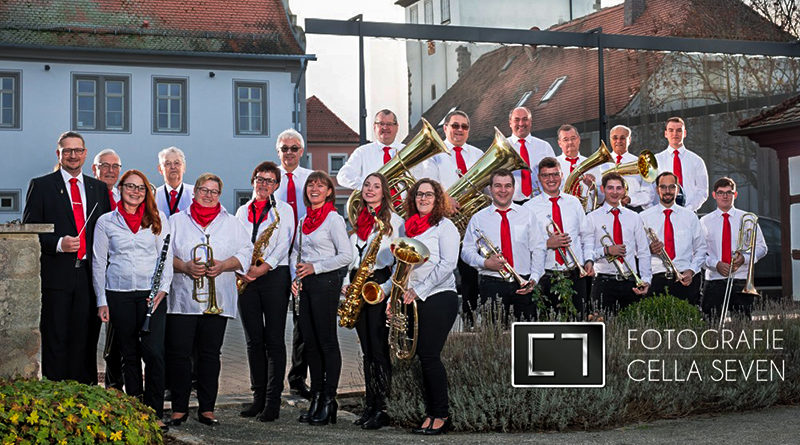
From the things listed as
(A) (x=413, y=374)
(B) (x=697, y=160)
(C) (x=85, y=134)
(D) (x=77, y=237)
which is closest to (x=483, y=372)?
(A) (x=413, y=374)

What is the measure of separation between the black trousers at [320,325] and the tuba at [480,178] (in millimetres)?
1838

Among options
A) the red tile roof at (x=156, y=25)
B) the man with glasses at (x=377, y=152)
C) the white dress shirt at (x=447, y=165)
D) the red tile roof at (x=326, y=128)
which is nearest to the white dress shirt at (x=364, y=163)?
the man with glasses at (x=377, y=152)

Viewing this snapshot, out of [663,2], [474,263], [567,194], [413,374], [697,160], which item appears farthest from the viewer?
[663,2]

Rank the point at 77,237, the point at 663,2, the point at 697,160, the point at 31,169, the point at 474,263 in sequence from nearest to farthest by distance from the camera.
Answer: the point at 77,237 < the point at 474,263 < the point at 697,160 < the point at 31,169 < the point at 663,2

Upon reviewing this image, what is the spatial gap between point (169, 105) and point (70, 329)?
75.8 feet

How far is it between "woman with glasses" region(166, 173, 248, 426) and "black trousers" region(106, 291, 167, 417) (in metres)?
0.20

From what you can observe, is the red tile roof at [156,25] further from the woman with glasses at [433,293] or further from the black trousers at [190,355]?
the woman with glasses at [433,293]

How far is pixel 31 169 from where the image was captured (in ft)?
97.1

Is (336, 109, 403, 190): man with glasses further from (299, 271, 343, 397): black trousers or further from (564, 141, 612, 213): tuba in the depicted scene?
(564, 141, 612, 213): tuba

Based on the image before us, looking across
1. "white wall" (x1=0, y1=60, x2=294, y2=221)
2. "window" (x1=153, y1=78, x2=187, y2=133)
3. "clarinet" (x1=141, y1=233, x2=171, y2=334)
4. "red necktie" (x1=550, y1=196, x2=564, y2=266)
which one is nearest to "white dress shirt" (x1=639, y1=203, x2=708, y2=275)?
"red necktie" (x1=550, y1=196, x2=564, y2=266)

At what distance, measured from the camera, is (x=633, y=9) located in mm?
35125

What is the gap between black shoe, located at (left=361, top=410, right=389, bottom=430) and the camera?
8211mm

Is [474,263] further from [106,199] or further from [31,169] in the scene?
[31,169]

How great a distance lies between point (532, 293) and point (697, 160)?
144 inches
